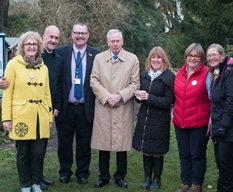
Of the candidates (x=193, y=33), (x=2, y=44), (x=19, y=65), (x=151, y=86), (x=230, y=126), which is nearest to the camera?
(x=230, y=126)

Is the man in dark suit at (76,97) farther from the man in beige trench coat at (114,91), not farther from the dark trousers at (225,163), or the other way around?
the dark trousers at (225,163)

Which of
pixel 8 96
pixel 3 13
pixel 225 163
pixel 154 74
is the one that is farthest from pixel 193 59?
pixel 3 13

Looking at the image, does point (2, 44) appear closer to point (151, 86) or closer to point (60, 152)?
point (60, 152)

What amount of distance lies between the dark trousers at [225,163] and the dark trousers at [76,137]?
1.85 m

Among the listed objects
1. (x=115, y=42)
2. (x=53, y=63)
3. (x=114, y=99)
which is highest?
(x=115, y=42)

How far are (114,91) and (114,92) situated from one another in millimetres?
13

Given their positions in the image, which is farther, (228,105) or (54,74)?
(54,74)

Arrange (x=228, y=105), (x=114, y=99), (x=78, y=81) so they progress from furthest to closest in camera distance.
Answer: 1. (x=78, y=81)
2. (x=114, y=99)
3. (x=228, y=105)

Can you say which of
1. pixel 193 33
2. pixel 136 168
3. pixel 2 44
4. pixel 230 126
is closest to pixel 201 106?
pixel 230 126

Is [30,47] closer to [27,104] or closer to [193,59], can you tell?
[27,104]

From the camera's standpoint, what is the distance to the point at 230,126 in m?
4.36

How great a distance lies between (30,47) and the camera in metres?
4.75

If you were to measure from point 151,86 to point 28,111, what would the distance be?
1601mm

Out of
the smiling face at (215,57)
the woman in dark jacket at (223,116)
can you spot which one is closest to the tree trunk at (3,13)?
the smiling face at (215,57)
